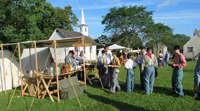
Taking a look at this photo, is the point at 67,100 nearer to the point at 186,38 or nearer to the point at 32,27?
the point at 32,27

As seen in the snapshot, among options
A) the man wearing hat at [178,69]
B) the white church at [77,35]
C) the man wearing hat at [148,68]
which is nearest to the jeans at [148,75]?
the man wearing hat at [148,68]

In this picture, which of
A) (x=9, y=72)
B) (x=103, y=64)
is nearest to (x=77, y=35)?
(x=9, y=72)

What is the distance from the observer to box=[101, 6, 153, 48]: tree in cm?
2824

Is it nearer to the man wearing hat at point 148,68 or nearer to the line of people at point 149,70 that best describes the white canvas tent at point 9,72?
the line of people at point 149,70

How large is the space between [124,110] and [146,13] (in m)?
29.3

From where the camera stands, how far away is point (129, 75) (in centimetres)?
508

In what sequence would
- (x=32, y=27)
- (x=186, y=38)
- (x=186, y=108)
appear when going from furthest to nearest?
(x=186, y=38), (x=32, y=27), (x=186, y=108)

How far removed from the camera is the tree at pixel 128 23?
2824 centimetres

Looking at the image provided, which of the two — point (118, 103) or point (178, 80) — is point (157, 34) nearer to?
point (178, 80)

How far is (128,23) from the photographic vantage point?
28219 millimetres

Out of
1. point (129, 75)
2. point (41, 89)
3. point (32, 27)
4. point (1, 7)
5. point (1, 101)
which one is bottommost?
point (1, 101)

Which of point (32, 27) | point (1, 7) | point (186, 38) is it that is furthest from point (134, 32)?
point (186, 38)

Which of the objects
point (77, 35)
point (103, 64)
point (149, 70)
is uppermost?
point (77, 35)

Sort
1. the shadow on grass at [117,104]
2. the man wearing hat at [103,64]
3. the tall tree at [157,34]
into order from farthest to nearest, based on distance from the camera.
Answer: the tall tree at [157,34] → the man wearing hat at [103,64] → the shadow on grass at [117,104]
